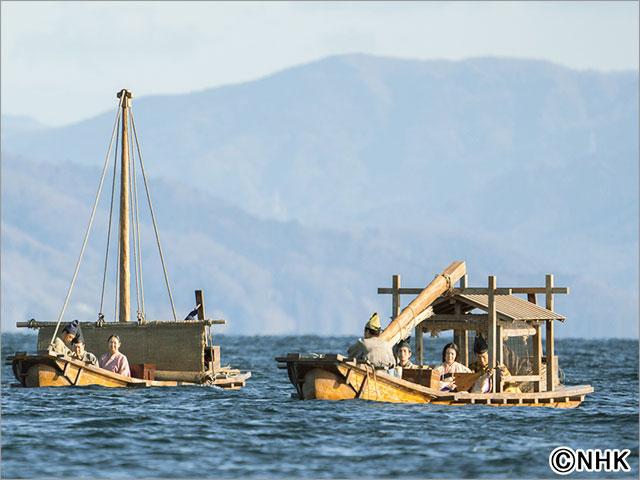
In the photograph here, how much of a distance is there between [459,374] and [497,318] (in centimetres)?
141

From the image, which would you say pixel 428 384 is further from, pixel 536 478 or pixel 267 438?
pixel 536 478

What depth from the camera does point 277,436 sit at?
1115 inches

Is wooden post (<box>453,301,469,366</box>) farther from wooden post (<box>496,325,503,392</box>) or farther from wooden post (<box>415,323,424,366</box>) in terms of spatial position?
wooden post (<box>496,325,503,392</box>)

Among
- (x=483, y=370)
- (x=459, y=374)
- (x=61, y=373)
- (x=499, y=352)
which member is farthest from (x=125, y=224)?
(x=499, y=352)

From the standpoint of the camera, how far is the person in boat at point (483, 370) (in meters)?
34.0

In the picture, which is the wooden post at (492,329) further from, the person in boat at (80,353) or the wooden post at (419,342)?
the person in boat at (80,353)

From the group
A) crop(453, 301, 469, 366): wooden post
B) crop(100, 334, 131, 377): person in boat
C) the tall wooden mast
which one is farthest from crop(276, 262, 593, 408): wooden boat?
the tall wooden mast

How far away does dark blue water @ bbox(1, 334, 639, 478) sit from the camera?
24391mm

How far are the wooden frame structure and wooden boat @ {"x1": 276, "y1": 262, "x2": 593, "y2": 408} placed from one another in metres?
0.02

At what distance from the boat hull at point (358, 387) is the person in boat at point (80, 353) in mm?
5983

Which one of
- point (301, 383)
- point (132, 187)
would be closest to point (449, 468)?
point (301, 383)

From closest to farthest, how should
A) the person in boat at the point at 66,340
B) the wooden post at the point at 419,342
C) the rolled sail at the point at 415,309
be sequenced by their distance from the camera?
the rolled sail at the point at 415,309, the wooden post at the point at 419,342, the person in boat at the point at 66,340

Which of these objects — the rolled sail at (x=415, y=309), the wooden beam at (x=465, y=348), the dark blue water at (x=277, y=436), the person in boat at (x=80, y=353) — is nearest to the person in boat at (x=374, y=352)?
the dark blue water at (x=277, y=436)

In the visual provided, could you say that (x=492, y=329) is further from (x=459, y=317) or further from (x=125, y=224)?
(x=125, y=224)
